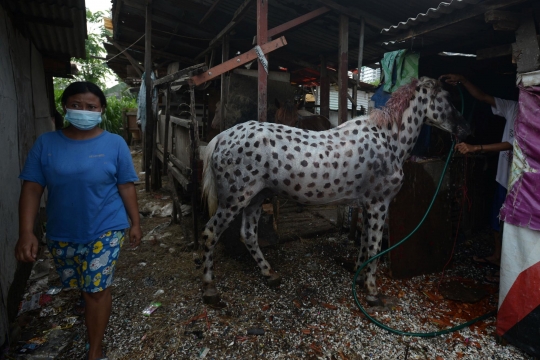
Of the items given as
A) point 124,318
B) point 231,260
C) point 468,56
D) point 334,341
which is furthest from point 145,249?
point 468,56

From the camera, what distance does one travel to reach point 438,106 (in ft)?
12.5

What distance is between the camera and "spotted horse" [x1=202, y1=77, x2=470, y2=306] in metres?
3.54

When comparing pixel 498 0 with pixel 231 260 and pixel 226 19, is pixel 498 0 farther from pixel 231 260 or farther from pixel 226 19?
pixel 226 19

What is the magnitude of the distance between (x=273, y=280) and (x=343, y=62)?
3.72 meters

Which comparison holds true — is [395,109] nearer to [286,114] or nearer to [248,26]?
[286,114]

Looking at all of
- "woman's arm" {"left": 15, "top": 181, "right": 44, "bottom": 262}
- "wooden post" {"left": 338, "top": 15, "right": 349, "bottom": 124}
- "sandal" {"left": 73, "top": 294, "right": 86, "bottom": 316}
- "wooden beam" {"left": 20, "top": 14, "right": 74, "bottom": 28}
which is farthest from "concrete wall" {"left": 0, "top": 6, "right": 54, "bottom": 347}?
"wooden post" {"left": 338, "top": 15, "right": 349, "bottom": 124}

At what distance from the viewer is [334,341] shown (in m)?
3.00

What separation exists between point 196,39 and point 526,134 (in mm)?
7271

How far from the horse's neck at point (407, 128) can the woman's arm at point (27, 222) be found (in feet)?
12.1

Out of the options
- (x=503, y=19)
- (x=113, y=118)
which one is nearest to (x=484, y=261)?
(x=503, y=19)

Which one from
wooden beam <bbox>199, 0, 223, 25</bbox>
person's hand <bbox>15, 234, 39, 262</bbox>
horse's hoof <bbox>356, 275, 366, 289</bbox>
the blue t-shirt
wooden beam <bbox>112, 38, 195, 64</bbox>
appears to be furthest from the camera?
wooden beam <bbox>112, 38, 195, 64</bbox>

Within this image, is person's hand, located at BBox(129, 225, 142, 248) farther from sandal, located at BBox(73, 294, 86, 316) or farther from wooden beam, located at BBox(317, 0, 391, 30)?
wooden beam, located at BBox(317, 0, 391, 30)

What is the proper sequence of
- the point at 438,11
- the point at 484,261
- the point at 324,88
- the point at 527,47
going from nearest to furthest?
the point at 527,47 → the point at 438,11 → the point at 484,261 → the point at 324,88

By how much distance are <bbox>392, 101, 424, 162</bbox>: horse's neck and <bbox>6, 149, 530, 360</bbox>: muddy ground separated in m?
1.87
